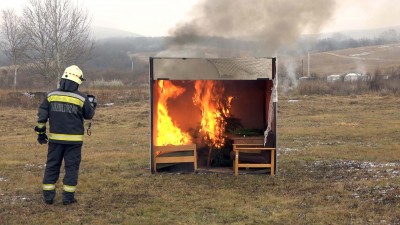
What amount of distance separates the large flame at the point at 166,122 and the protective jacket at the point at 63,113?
3.07m

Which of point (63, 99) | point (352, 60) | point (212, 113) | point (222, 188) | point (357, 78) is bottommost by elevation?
point (222, 188)

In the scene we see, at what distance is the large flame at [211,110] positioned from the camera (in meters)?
11.2

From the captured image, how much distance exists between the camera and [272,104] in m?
9.78

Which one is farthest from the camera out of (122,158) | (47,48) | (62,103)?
(47,48)

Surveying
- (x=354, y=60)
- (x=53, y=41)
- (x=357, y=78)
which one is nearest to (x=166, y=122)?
(x=53, y=41)

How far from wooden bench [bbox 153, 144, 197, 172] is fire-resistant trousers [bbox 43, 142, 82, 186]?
270cm

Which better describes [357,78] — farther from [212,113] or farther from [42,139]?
[42,139]

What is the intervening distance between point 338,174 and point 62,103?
224 inches

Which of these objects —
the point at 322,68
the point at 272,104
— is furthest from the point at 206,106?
the point at 322,68

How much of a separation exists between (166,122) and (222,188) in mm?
2789

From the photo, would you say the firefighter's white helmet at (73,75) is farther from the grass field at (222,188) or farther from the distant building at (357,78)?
the distant building at (357,78)

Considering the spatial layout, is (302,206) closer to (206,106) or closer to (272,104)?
(272,104)

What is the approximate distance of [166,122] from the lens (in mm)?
10727

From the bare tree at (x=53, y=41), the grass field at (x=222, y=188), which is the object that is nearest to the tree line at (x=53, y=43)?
the bare tree at (x=53, y=41)
